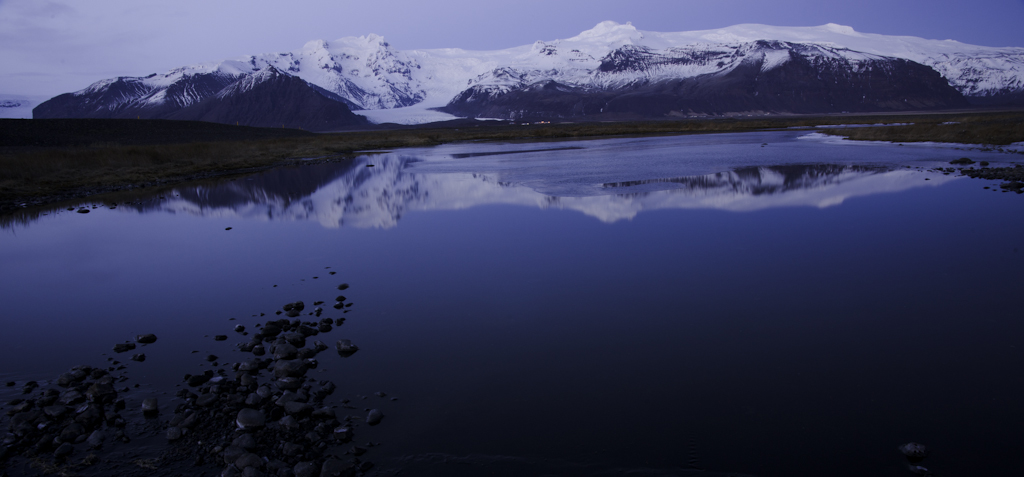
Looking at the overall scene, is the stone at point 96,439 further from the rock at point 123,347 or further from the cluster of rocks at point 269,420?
the rock at point 123,347

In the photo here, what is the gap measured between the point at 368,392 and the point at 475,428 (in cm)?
125

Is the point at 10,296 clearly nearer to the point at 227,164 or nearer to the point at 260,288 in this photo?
the point at 260,288

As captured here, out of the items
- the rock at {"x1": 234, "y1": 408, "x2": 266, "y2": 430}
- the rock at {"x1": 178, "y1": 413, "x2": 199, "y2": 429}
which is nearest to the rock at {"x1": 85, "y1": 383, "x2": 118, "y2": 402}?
the rock at {"x1": 178, "y1": 413, "x2": 199, "y2": 429}

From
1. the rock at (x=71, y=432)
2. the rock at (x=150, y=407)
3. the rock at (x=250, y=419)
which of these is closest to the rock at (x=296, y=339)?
the rock at (x=150, y=407)

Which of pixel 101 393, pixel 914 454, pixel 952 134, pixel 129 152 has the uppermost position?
pixel 129 152

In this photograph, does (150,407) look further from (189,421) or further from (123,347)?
(123,347)

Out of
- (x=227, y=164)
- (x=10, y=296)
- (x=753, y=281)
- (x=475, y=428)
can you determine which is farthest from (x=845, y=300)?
(x=227, y=164)

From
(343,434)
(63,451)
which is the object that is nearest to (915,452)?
(343,434)

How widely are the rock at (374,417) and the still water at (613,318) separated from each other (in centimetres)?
13

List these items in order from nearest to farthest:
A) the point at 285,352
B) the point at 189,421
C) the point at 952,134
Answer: the point at 189,421 → the point at 285,352 → the point at 952,134

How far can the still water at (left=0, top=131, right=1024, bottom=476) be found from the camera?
4.50 m

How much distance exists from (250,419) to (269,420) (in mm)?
158

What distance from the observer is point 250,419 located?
4.70 meters

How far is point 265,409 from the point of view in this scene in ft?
16.2
